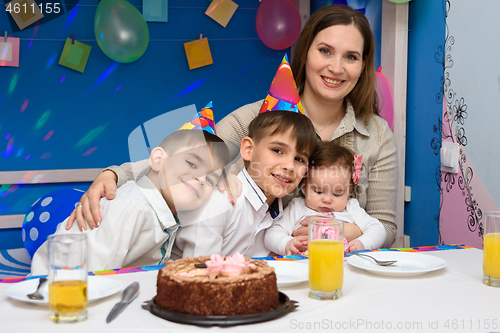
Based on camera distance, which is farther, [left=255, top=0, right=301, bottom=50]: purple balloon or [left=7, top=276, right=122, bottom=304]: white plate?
[left=255, top=0, right=301, bottom=50]: purple balloon

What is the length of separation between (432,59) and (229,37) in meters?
1.58

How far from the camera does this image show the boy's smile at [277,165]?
156 centimetres

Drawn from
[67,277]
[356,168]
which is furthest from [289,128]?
[67,277]

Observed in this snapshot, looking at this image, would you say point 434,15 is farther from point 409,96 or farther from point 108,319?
point 108,319

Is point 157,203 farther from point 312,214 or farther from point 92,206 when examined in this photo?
point 312,214

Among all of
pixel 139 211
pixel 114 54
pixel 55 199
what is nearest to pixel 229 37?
pixel 114 54

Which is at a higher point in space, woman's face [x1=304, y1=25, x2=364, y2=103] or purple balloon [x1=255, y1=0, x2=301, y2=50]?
purple balloon [x1=255, y1=0, x2=301, y2=50]

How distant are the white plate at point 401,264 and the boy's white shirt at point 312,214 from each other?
1.39 ft

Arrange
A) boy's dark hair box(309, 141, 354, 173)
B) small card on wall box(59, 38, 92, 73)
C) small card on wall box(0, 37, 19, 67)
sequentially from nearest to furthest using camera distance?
boy's dark hair box(309, 141, 354, 173), small card on wall box(0, 37, 19, 67), small card on wall box(59, 38, 92, 73)

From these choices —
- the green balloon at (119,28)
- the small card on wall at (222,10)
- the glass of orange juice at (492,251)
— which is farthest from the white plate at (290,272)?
the small card on wall at (222,10)

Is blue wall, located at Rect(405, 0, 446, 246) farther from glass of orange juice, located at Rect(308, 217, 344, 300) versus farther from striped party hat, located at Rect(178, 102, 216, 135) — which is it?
glass of orange juice, located at Rect(308, 217, 344, 300)

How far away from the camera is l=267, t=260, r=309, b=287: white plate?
0.92m

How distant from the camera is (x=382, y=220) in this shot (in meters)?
1.90

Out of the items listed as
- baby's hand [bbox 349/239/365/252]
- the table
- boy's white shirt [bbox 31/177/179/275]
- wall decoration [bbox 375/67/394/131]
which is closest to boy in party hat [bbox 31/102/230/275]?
boy's white shirt [bbox 31/177/179/275]
